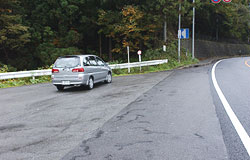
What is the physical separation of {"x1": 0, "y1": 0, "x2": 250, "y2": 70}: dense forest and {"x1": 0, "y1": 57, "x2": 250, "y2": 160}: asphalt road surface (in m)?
20.8

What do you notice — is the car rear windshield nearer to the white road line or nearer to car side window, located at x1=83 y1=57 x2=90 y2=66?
car side window, located at x1=83 y1=57 x2=90 y2=66

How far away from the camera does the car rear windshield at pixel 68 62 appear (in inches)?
435

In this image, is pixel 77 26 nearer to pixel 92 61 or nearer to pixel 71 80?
pixel 92 61

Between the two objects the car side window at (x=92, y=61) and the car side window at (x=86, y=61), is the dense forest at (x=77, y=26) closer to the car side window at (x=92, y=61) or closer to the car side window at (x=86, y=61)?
the car side window at (x=92, y=61)

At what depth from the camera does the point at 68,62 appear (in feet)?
36.6

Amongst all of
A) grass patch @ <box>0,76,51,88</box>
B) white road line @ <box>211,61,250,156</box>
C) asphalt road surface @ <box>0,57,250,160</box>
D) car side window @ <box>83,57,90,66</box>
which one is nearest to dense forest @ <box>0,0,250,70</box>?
grass patch @ <box>0,76,51,88</box>

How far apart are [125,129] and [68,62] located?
6.73 m

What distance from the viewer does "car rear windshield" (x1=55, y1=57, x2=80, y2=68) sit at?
11.0 metres

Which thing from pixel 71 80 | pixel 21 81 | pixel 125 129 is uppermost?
pixel 71 80

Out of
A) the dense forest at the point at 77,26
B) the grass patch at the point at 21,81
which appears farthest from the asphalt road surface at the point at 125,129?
the dense forest at the point at 77,26

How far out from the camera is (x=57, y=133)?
16.9ft

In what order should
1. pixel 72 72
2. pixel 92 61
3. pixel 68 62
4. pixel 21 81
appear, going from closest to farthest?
pixel 72 72 < pixel 68 62 < pixel 92 61 < pixel 21 81

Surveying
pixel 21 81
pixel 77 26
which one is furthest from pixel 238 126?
pixel 77 26

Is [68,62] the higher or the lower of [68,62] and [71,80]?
the higher
